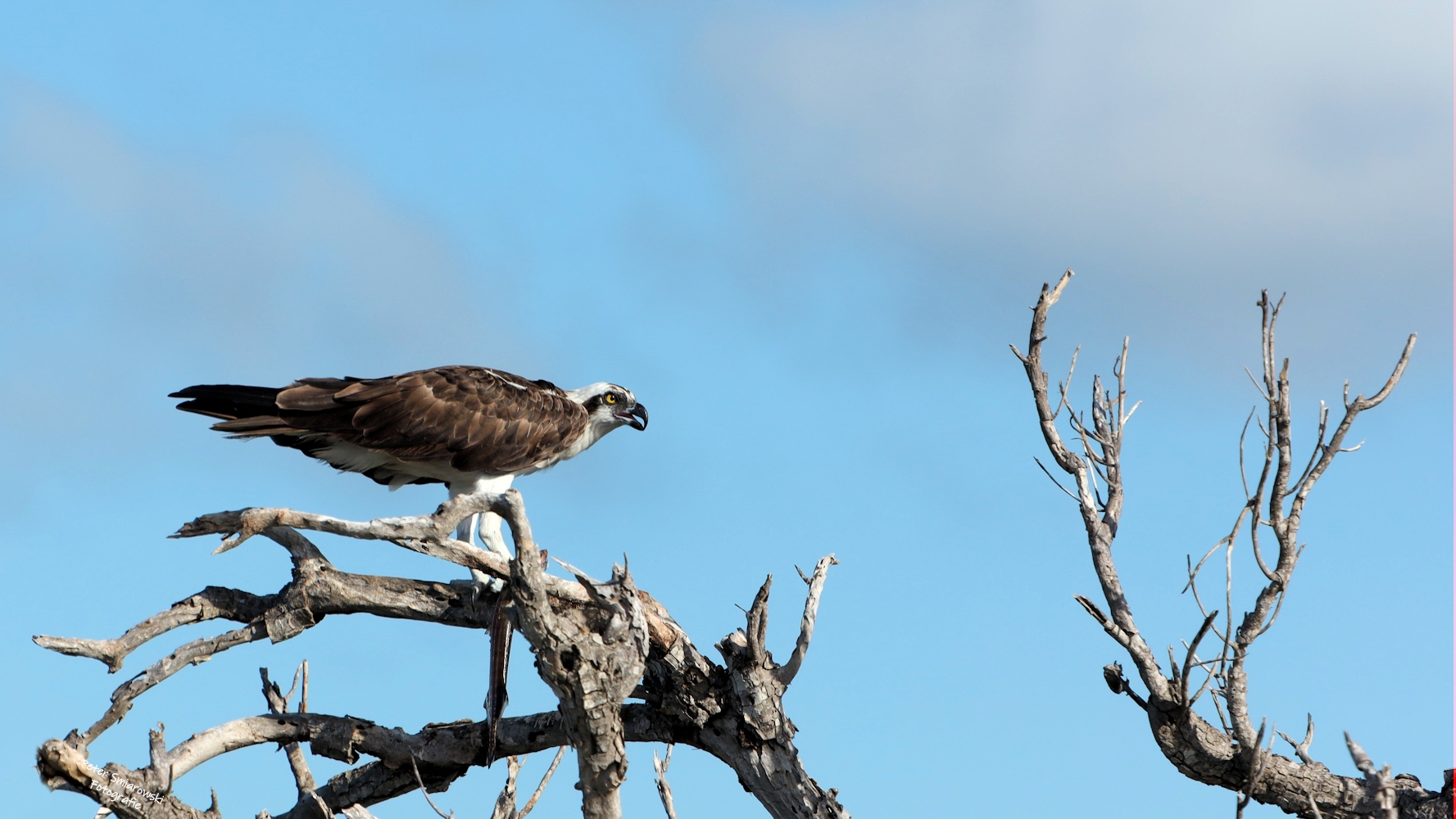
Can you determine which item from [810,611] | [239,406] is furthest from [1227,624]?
[239,406]

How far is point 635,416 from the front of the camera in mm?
11336

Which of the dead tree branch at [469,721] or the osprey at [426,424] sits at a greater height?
the osprey at [426,424]

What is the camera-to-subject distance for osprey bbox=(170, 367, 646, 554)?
9.02 m

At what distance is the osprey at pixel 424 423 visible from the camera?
29.6 ft

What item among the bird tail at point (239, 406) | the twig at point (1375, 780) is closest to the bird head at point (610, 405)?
the bird tail at point (239, 406)

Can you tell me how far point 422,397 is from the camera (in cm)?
970

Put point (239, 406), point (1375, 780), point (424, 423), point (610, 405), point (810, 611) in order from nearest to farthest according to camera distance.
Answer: point (1375, 780), point (810, 611), point (239, 406), point (424, 423), point (610, 405)

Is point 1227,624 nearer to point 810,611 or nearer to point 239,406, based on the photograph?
point 810,611

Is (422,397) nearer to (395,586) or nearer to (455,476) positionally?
(455,476)

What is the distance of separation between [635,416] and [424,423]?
2.29 metres

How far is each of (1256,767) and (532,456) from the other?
6.03 metres

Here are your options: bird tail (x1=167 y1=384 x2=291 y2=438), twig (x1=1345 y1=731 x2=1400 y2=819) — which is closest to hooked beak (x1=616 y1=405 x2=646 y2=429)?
bird tail (x1=167 y1=384 x2=291 y2=438)

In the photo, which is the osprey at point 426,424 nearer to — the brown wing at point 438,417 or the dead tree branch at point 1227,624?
the brown wing at point 438,417

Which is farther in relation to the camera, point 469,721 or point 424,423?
point 424,423
